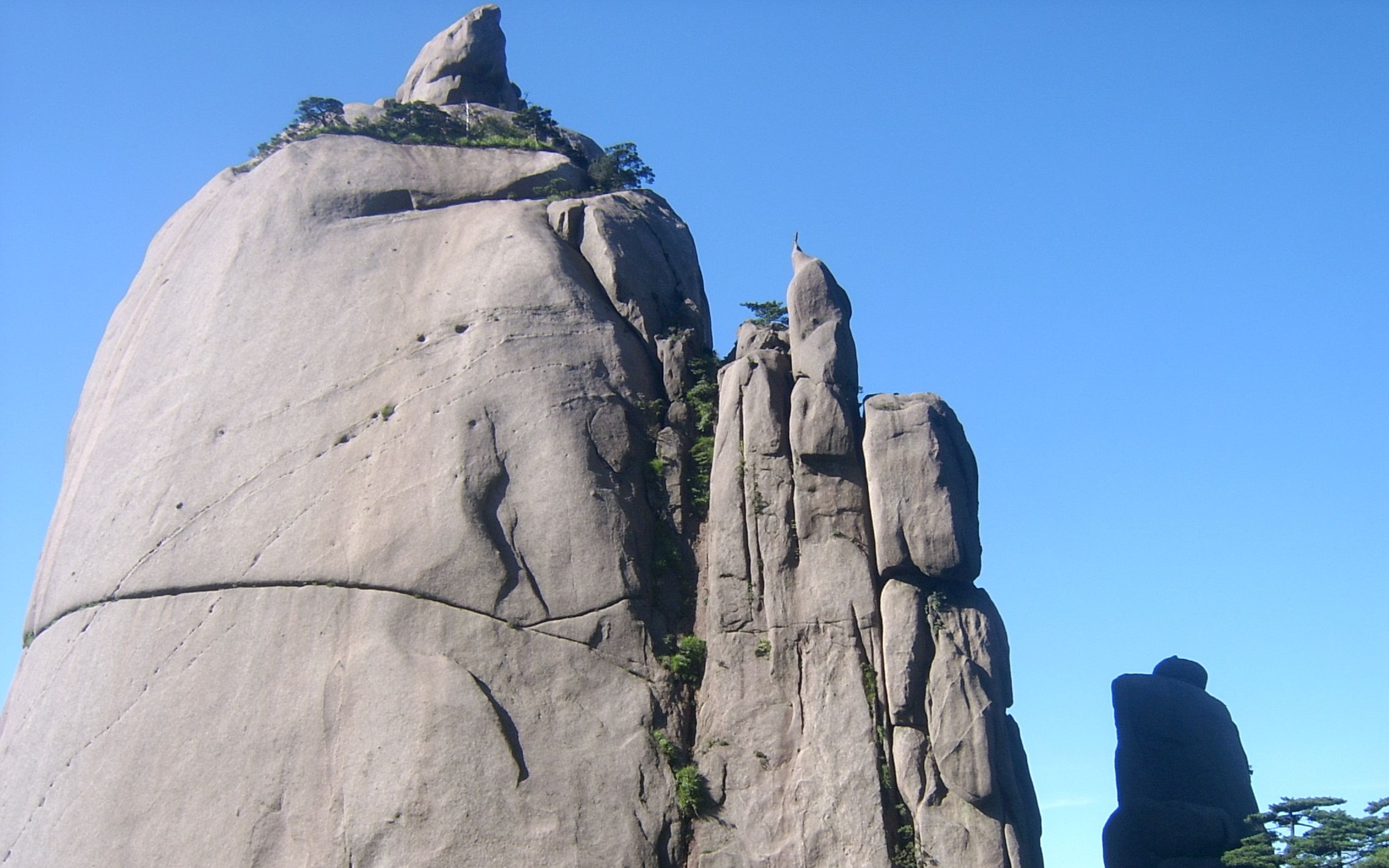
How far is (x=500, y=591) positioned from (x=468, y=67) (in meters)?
26.1

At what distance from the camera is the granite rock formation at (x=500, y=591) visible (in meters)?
27.5

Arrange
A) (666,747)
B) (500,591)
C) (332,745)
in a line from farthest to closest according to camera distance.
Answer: (500,591) < (666,747) < (332,745)

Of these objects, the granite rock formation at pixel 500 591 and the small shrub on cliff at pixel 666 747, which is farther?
the small shrub on cliff at pixel 666 747

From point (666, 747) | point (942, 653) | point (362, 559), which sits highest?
point (362, 559)

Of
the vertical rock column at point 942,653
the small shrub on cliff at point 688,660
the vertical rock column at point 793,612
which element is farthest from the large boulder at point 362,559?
the vertical rock column at point 942,653

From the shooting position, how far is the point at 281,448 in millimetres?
33188

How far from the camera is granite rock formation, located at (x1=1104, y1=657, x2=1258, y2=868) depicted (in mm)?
33375

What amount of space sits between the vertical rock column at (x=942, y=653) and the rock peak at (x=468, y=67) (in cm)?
2424

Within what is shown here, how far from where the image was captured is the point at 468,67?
49.6 m

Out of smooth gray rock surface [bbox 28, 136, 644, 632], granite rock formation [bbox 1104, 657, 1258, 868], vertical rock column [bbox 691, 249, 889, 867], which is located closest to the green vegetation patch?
smooth gray rock surface [bbox 28, 136, 644, 632]

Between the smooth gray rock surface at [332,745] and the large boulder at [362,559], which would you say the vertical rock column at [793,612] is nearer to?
the large boulder at [362,559]

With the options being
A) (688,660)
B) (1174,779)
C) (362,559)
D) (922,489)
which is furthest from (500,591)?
(1174,779)

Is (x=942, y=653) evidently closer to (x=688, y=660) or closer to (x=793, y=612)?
(x=793, y=612)

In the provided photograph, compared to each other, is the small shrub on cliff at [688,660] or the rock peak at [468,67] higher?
the rock peak at [468,67]
